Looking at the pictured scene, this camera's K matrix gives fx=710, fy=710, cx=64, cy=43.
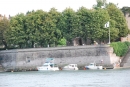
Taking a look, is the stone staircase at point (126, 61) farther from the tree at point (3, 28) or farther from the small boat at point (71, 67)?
the tree at point (3, 28)

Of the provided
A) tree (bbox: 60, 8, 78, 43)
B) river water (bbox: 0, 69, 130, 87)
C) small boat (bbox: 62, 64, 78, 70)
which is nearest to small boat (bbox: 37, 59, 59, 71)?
small boat (bbox: 62, 64, 78, 70)

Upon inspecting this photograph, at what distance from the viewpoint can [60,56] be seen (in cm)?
9250

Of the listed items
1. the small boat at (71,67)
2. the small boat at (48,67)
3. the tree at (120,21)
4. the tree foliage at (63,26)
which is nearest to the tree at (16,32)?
the tree foliage at (63,26)

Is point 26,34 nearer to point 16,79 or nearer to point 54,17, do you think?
point 54,17

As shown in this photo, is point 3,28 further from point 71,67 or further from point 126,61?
point 126,61

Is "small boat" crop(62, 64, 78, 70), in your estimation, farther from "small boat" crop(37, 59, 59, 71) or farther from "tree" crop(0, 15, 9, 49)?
"tree" crop(0, 15, 9, 49)

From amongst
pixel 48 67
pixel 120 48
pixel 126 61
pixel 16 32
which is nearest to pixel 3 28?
pixel 16 32

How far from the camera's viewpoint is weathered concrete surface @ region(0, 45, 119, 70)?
90500 millimetres

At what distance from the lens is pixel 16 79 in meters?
73.8

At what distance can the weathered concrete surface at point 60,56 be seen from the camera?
90.5 metres

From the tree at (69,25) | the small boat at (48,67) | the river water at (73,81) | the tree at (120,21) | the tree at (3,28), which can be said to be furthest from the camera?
the tree at (3,28)

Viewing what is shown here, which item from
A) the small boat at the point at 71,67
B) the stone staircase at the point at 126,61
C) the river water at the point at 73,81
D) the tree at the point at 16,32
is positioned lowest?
the river water at the point at 73,81

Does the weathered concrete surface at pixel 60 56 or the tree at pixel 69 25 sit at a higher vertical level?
the tree at pixel 69 25

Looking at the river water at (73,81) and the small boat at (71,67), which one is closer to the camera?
the river water at (73,81)
